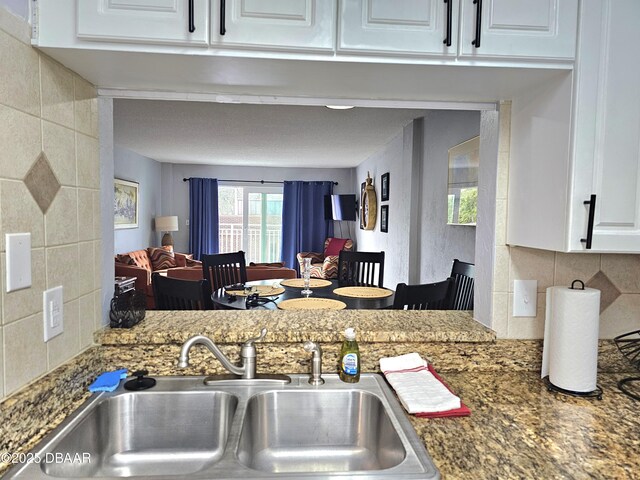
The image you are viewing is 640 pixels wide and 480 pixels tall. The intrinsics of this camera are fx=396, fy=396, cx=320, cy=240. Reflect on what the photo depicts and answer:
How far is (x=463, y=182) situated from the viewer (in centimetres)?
290

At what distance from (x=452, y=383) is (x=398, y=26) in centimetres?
97

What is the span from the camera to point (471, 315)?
1.40 meters

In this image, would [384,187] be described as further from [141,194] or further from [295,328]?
[295,328]

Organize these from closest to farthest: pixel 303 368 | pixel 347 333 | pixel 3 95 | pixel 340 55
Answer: pixel 3 95, pixel 340 55, pixel 347 333, pixel 303 368

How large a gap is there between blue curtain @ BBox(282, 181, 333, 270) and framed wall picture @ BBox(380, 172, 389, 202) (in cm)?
234

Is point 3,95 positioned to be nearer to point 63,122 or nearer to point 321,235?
point 63,122

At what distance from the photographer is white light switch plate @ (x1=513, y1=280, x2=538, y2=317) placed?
1253 mm

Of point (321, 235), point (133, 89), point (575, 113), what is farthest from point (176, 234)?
point (575, 113)

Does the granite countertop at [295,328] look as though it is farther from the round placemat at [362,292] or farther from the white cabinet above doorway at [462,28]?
the round placemat at [362,292]

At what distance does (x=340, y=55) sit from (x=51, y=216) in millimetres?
798

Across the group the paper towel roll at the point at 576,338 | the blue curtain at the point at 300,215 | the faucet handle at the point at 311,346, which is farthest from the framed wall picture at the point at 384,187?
the faucet handle at the point at 311,346

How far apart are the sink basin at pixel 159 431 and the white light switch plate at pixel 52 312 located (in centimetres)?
22

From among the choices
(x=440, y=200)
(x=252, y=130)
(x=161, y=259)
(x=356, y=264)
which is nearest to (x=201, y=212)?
(x=161, y=259)

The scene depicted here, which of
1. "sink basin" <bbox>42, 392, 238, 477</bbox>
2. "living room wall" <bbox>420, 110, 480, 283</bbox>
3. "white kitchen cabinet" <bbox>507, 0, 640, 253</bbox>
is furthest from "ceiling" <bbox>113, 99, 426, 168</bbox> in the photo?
"white kitchen cabinet" <bbox>507, 0, 640, 253</bbox>
